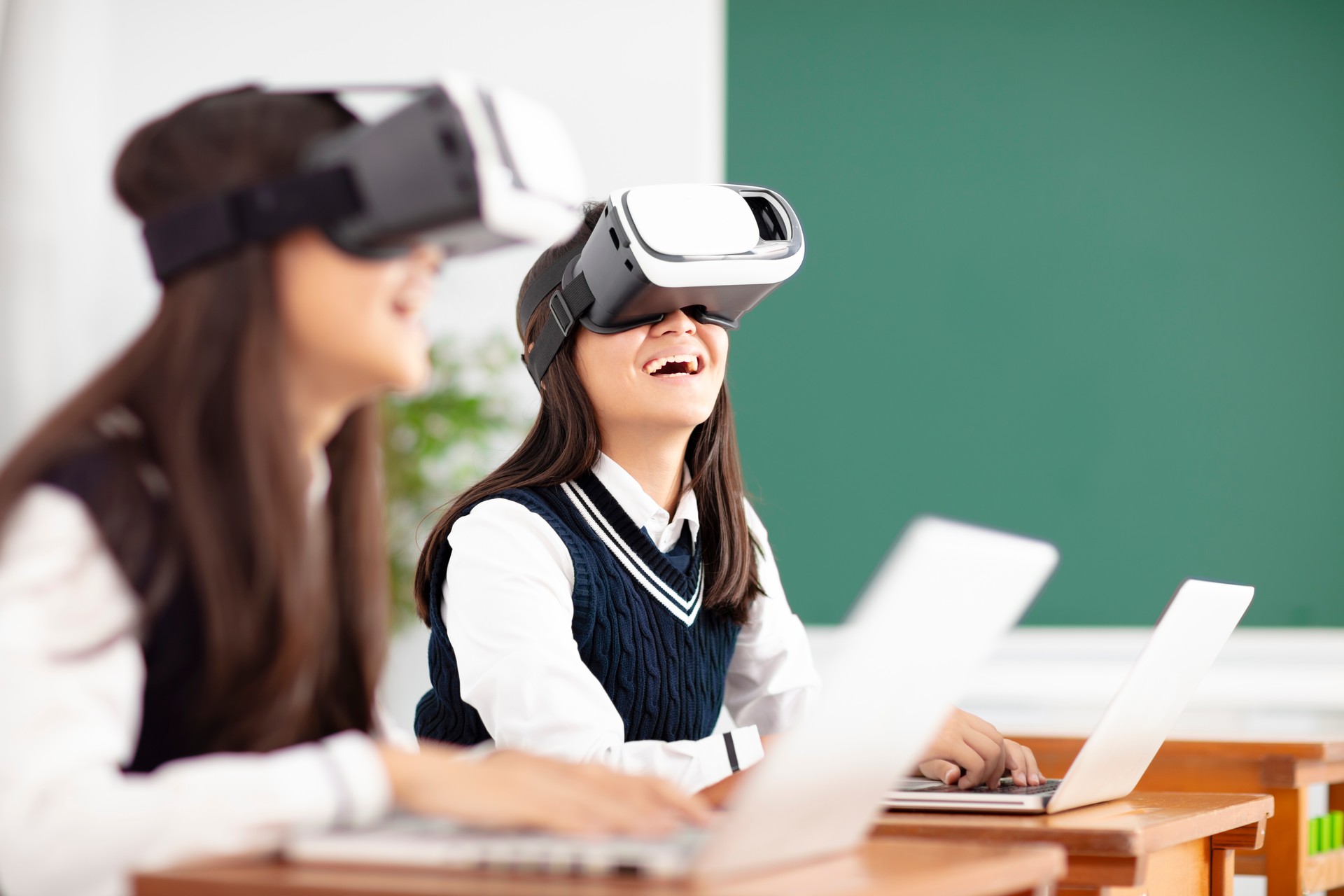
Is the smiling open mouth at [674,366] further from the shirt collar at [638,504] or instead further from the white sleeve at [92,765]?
the white sleeve at [92,765]

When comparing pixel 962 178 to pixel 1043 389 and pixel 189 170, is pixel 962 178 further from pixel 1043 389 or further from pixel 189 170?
pixel 189 170

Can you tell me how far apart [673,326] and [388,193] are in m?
0.86

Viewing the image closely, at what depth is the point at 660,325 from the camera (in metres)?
1.77

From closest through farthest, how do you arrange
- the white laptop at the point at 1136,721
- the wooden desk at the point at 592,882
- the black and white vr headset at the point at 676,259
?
the wooden desk at the point at 592,882, the white laptop at the point at 1136,721, the black and white vr headset at the point at 676,259

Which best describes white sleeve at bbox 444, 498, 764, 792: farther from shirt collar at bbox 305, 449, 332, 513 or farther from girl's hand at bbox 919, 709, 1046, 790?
shirt collar at bbox 305, 449, 332, 513

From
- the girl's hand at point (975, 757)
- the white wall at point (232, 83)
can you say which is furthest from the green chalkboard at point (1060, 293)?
the girl's hand at point (975, 757)

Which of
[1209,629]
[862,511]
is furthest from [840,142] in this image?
[1209,629]

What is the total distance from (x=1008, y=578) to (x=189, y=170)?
24.3 inches

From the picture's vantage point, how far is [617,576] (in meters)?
1.74

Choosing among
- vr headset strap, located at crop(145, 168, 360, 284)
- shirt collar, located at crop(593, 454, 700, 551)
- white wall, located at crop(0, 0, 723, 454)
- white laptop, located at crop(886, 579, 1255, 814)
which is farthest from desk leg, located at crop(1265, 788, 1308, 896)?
white wall, located at crop(0, 0, 723, 454)

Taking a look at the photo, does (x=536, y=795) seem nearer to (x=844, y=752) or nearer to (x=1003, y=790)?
(x=844, y=752)

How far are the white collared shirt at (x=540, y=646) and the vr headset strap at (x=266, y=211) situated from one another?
2.26 feet

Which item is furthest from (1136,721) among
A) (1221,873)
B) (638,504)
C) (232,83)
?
(232,83)

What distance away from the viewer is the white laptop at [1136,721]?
1.25m
